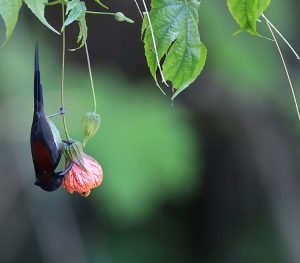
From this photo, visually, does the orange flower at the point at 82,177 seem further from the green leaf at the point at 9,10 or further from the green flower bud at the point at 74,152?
the green leaf at the point at 9,10

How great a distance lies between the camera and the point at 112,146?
3408 millimetres

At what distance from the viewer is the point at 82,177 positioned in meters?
1.63

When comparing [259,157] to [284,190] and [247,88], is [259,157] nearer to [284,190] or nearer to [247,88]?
[284,190]

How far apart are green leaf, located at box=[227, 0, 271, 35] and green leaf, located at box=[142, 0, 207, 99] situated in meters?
0.15

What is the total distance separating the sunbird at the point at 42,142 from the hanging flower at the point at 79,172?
0.19 feet

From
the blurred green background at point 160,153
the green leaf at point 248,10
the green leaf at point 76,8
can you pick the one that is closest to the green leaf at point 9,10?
the green leaf at point 76,8

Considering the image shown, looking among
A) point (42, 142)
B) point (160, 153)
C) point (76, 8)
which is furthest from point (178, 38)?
point (160, 153)

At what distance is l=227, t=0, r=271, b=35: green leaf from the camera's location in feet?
4.24

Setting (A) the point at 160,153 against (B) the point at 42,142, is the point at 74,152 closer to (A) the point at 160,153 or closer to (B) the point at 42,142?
(B) the point at 42,142

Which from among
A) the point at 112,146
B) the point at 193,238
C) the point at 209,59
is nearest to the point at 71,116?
the point at 112,146

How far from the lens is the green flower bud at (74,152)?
1.64 meters

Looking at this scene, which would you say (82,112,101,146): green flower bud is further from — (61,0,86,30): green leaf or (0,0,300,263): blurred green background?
(0,0,300,263): blurred green background

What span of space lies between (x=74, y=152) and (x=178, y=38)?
0.34 m

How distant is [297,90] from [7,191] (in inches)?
54.8
